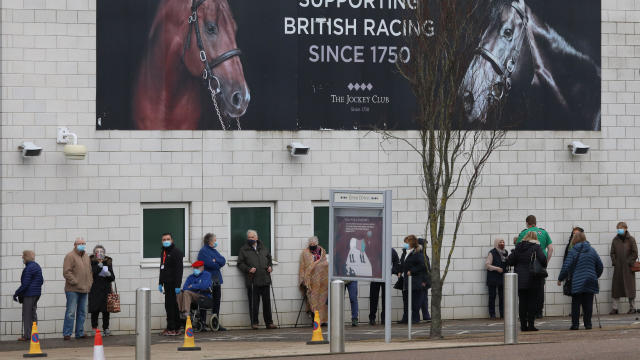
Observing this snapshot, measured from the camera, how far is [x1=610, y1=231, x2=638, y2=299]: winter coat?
24.7 metres

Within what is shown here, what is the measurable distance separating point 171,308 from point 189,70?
14.6 feet

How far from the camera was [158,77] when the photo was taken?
23062 mm

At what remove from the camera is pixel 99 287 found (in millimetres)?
22188

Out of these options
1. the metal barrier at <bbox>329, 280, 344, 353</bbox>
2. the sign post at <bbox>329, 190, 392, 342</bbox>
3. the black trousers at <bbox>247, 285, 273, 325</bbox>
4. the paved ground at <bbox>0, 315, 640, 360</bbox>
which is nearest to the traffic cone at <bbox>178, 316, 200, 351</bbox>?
the paved ground at <bbox>0, 315, 640, 360</bbox>

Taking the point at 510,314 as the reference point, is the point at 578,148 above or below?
above

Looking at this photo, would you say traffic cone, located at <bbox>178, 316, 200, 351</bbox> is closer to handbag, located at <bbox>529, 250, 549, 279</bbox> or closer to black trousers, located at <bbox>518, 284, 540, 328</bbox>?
black trousers, located at <bbox>518, 284, 540, 328</bbox>

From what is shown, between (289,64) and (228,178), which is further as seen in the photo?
(289,64)

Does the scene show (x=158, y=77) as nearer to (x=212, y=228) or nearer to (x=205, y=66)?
(x=205, y=66)

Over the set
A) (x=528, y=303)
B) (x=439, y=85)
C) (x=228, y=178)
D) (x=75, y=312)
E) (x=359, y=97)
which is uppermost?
(x=359, y=97)

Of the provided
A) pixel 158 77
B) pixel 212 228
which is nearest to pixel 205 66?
pixel 158 77

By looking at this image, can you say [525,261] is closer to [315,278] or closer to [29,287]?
[315,278]

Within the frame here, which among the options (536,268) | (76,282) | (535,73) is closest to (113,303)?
(76,282)

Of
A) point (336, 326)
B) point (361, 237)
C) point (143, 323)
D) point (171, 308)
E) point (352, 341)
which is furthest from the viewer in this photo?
point (171, 308)

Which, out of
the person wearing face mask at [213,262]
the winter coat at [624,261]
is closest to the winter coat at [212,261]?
the person wearing face mask at [213,262]
